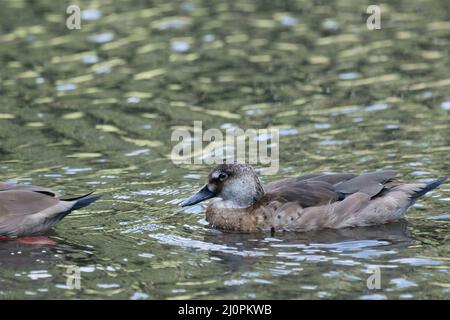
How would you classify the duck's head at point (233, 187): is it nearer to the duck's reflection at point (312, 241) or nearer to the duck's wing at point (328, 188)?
the duck's wing at point (328, 188)

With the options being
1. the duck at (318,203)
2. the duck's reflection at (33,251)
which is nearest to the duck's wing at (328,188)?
the duck at (318,203)

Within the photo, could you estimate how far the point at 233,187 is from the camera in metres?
13.4

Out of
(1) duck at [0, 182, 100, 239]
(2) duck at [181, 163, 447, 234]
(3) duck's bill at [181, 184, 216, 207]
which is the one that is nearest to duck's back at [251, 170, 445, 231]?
(2) duck at [181, 163, 447, 234]

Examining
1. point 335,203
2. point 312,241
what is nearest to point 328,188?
point 335,203

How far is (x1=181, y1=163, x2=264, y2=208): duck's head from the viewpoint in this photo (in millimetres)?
13328

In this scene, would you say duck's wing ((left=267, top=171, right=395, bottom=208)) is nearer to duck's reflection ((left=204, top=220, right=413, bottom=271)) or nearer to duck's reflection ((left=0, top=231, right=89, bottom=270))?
duck's reflection ((left=204, top=220, right=413, bottom=271))

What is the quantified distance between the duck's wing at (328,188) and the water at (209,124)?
48cm

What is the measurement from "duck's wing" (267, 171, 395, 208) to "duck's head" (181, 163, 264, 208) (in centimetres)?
24

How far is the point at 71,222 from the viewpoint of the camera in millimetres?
13266

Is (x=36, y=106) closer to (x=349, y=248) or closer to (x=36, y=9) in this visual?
(x=36, y=9)

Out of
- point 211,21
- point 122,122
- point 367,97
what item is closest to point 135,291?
point 122,122

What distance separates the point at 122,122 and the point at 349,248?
6.12 metres

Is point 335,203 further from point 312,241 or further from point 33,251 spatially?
point 33,251

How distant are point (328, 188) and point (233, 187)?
120 cm
